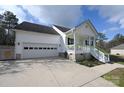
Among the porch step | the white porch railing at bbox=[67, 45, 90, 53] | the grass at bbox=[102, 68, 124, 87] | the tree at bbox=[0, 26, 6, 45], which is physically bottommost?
the grass at bbox=[102, 68, 124, 87]

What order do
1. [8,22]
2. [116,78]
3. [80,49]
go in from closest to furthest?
Answer: [116,78]
[80,49]
[8,22]

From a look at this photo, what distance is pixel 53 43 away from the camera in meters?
20.1

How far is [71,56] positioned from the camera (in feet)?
58.1

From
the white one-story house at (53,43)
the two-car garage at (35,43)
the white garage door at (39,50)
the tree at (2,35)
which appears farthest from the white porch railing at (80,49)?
the tree at (2,35)

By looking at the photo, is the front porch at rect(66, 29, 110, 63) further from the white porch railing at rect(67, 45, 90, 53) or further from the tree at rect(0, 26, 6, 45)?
the tree at rect(0, 26, 6, 45)

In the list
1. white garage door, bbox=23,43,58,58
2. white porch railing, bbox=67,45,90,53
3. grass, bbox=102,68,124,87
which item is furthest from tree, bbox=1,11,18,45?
grass, bbox=102,68,124,87

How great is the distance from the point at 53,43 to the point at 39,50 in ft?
8.98

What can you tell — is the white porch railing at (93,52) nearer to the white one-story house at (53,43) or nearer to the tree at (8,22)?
the white one-story house at (53,43)

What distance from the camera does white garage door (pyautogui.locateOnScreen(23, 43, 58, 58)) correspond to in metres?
Result: 17.2

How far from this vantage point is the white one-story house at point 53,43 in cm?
1692

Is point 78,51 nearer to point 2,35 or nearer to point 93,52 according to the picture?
point 93,52

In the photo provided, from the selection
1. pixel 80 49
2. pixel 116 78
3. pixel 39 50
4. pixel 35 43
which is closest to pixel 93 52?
pixel 80 49
